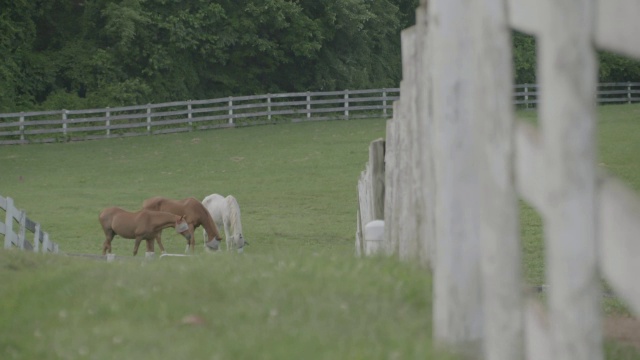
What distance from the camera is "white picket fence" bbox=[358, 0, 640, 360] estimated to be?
2.81 meters

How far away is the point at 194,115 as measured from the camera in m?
43.7

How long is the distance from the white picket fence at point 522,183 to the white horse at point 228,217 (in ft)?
47.5

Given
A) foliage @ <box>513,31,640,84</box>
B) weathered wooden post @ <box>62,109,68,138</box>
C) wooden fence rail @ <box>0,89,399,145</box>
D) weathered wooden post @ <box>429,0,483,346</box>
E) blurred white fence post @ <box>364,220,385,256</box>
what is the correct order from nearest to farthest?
weathered wooden post @ <box>429,0,483,346</box> → blurred white fence post @ <box>364,220,385,256</box> → wooden fence rail @ <box>0,89,399,145</box> → weathered wooden post @ <box>62,109,68,138</box> → foliage @ <box>513,31,640,84</box>

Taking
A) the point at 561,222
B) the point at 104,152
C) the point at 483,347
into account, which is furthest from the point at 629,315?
the point at 104,152

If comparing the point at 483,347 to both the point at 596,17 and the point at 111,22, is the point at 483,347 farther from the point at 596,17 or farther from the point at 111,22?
the point at 111,22

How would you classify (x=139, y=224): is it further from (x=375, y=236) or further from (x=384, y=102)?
(x=384, y=102)

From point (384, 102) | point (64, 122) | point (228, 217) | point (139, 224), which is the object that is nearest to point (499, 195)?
point (139, 224)

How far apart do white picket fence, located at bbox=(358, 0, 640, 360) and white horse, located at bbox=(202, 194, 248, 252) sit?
14.5 meters

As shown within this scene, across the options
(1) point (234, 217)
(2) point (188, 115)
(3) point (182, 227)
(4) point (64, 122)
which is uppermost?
(2) point (188, 115)

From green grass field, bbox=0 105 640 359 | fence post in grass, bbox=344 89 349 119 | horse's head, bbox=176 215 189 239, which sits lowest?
green grass field, bbox=0 105 640 359

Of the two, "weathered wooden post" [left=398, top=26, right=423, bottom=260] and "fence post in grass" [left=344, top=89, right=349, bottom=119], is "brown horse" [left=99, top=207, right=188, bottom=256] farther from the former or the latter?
"fence post in grass" [left=344, top=89, right=349, bottom=119]

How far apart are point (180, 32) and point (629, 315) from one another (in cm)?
3815

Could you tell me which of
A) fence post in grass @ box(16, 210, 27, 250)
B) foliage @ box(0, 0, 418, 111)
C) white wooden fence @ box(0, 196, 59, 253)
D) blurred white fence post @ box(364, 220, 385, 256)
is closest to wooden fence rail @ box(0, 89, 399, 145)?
foliage @ box(0, 0, 418, 111)

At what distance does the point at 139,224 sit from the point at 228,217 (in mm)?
2145
